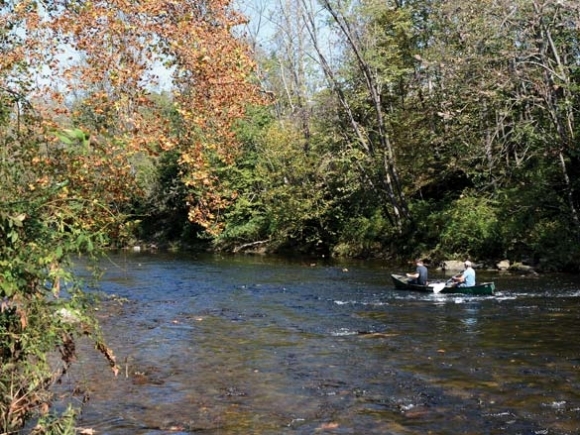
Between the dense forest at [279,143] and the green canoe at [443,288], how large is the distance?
5.17 m

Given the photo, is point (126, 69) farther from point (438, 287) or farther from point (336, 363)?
point (438, 287)

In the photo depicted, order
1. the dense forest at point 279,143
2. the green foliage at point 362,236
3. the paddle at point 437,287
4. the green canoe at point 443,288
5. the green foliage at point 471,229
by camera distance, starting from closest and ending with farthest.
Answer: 1. the dense forest at point 279,143
2. the green canoe at point 443,288
3. the paddle at point 437,287
4. the green foliage at point 471,229
5. the green foliage at point 362,236

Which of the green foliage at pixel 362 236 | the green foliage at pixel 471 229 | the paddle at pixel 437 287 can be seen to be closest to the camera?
the paddle at pixel 437 287

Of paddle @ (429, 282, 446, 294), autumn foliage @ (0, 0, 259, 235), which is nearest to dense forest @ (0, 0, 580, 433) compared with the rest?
autumn foliage @ (0, 0, 259, 235)

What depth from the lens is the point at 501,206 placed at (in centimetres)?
2955

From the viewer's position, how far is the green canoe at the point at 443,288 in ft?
65.9

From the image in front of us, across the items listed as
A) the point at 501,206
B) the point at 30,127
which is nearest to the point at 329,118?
the point at 501,206

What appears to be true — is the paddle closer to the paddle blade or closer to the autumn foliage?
the paddle blade

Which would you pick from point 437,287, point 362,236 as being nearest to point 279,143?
point 362,236

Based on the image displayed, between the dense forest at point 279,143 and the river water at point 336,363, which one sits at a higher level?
the dense forest at point 279,143

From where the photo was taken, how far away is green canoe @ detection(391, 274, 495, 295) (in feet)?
65.9

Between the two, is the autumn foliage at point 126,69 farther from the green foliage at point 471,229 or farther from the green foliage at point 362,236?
the green foliage at point 362,236

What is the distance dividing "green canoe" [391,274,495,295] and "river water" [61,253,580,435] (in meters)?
0.24

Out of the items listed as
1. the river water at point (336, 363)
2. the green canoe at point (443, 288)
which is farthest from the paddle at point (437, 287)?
the river water at point (336, 363)
